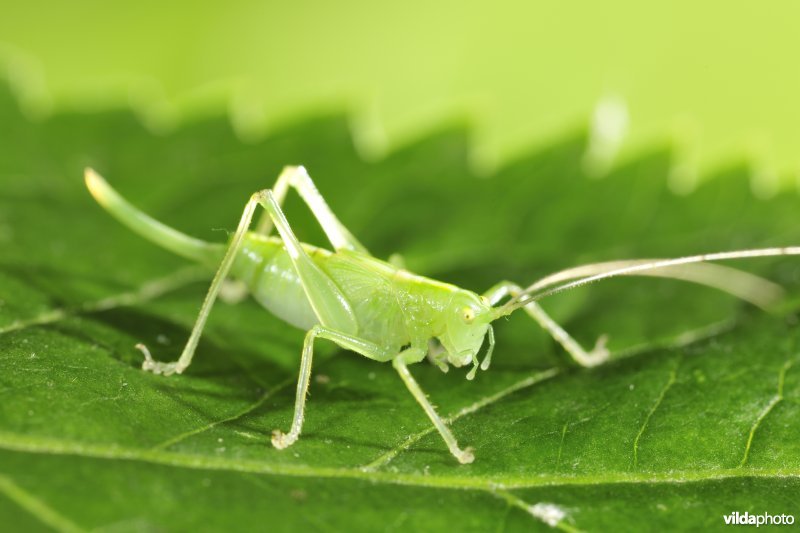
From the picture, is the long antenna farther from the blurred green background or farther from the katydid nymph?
the blurred green background

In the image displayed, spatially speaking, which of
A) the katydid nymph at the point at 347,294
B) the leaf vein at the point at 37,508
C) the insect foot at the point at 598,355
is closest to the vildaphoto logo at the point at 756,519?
the katydid nymph at the point at 347,294

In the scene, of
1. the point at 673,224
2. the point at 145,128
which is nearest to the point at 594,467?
the point at 673,224

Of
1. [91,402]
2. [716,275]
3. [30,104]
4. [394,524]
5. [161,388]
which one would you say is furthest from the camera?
[30,104]

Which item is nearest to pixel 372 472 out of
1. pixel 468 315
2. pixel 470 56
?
pixel 468 315

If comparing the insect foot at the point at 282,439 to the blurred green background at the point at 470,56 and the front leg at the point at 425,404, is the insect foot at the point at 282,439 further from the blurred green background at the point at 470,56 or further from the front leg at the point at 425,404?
the blurred green background at the point at 470,56

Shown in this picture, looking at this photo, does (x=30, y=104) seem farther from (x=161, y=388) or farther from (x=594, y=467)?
(x=594, y=467)

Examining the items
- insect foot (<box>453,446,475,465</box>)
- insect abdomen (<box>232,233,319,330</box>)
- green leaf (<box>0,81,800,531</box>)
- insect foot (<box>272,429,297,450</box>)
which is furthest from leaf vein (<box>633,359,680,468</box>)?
insect abdomen (<box>232,233,319,330</box>)
